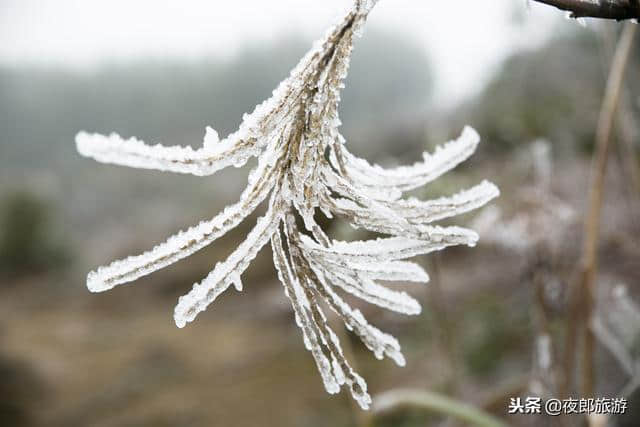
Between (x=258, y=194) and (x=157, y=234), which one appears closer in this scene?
(x=258, y=194)

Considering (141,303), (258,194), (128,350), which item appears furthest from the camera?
(141,303)

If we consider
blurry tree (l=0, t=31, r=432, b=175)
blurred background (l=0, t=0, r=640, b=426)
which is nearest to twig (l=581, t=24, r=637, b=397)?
blurred background (l=0, t=0, r=640, b=426)

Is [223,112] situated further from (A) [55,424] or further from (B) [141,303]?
(A) [55,424]

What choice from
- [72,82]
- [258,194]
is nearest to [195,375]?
[258,194]

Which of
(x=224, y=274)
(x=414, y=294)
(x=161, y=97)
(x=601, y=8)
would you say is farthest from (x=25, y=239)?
(x=161, y=97)

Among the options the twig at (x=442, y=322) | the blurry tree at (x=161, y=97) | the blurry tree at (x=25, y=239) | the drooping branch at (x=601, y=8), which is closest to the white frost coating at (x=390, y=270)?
the drooping branch at (x=601, y=8)

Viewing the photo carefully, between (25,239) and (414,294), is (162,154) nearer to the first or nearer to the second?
(414,294)
